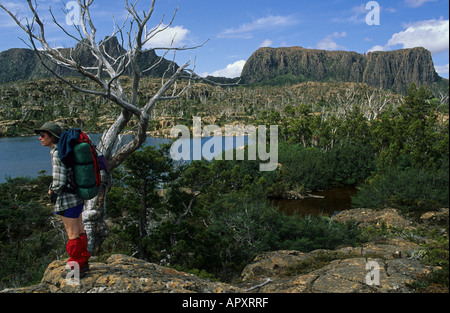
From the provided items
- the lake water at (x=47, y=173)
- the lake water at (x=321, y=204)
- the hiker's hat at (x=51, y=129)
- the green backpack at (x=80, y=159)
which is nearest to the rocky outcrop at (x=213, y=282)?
the green backpack at (x=80, y=159)

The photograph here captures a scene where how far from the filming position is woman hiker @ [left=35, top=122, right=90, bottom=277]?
9.58 ft

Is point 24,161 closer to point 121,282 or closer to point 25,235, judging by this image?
point 25,235

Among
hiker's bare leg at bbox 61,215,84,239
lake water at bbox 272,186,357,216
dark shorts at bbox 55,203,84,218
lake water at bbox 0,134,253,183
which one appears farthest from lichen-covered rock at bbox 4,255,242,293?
lake water at bbox 0,134,253,183

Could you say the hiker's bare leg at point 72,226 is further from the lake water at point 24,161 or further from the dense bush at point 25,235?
the lake water at point 24,161

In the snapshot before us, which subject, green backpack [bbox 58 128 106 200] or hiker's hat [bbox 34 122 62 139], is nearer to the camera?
green backpack [bbox 58 128 106 200]

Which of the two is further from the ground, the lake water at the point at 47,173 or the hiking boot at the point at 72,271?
the hiking boot at the point at 72,271

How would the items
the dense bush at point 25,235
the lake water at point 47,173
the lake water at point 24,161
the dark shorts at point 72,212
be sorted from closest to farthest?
the dark shorts at point 72,212
the dense bush at point 25,235
the lake water at point 47,173
the lake water at point 24,161

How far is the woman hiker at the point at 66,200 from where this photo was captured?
9.58ft

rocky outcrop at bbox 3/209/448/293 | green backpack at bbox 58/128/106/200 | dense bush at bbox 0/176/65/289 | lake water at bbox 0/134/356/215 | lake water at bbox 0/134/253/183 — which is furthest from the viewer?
lake water at bbox 0/134/253/183

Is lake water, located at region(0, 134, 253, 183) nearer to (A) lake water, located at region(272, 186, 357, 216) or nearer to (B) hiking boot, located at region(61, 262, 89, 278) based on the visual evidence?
(A) lake water, located at region(272, 186, 357, 216)

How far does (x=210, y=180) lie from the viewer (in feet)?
32.1

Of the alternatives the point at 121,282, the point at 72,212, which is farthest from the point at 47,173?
the point at 121,282

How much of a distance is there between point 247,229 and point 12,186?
55.7 feet

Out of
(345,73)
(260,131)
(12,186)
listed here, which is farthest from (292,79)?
(12,186)
